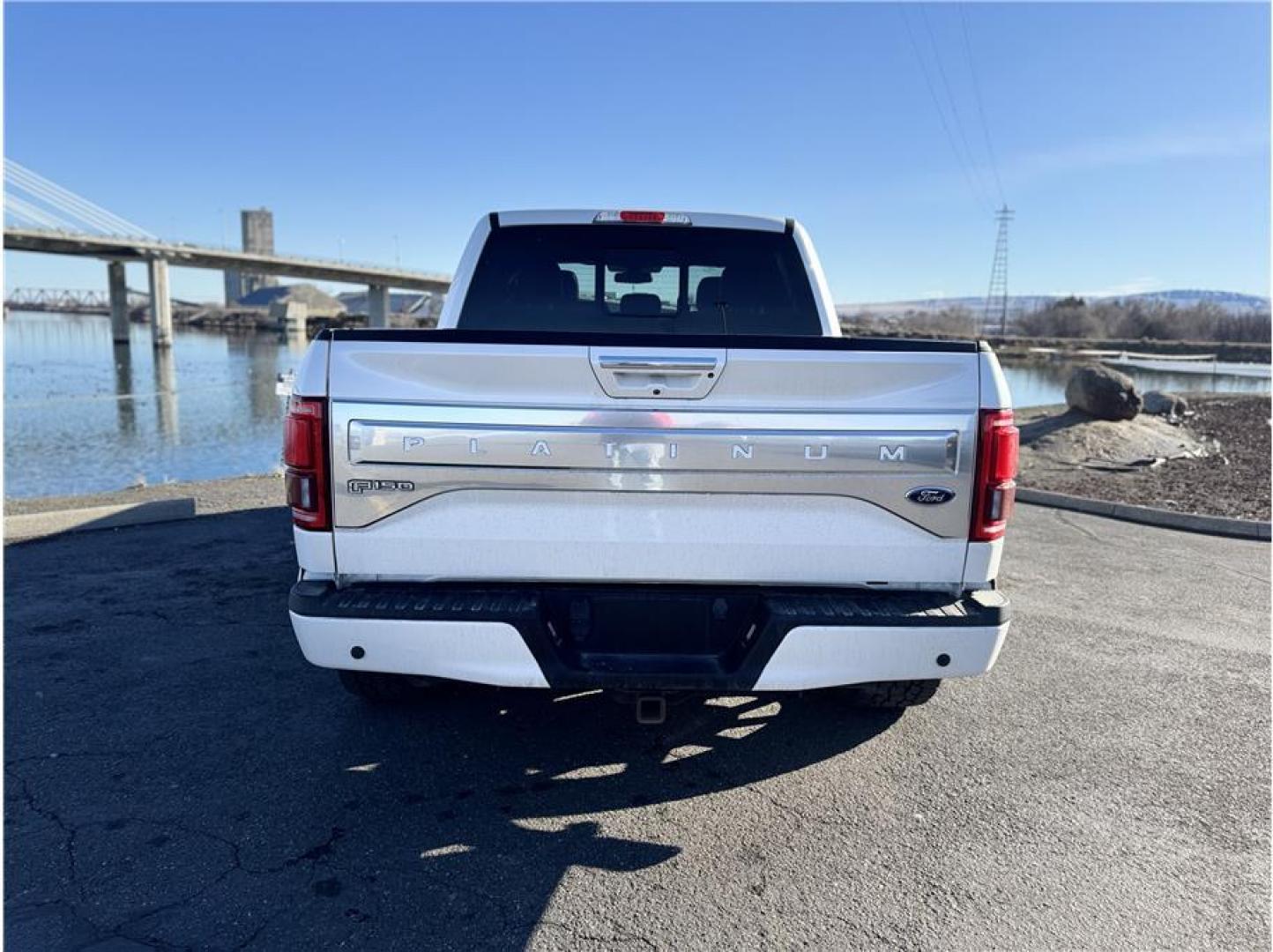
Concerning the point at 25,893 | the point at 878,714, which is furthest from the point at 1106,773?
the point at 25,893

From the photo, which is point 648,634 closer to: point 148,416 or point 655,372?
point 655,372

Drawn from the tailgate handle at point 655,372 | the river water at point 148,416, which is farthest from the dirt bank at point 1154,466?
the tailgate handle at point 655,372

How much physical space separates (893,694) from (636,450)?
1.85 m

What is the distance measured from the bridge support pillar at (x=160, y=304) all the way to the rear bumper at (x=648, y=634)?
73010 mm

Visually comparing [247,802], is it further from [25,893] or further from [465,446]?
[465,446]

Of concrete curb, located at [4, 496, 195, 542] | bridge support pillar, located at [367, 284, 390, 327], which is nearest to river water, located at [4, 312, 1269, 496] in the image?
concrete curb, located at [4, 496, 195, 542]

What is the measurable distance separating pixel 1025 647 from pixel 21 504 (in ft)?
33.7

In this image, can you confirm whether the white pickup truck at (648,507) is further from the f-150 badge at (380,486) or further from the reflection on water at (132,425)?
the reflection on water at (132,425)

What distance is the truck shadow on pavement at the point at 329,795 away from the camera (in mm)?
2477

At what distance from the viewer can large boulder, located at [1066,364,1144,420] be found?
43.8ft

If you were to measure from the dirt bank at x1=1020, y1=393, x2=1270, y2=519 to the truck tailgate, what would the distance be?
7.90 m

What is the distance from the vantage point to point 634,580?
2.76 m

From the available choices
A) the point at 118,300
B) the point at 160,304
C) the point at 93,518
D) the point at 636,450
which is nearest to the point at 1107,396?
the point at 636,450

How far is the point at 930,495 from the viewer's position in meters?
2.68
